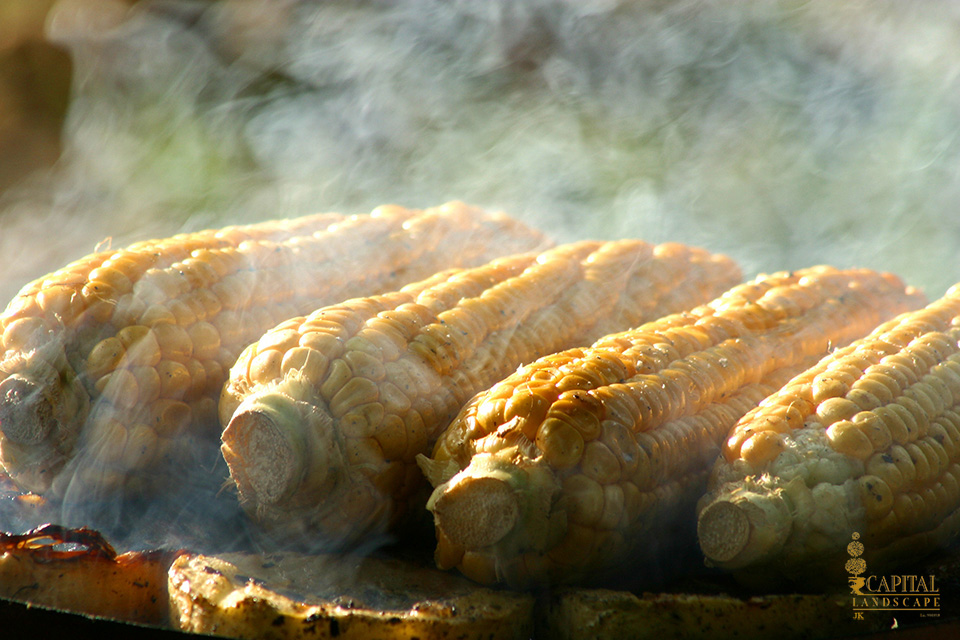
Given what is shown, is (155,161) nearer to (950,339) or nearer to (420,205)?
(420,205)

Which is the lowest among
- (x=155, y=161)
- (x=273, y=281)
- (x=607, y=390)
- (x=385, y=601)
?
(x=385, y=601)

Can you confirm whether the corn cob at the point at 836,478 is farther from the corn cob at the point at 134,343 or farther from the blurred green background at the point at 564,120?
the blurred green background at the point at 564,120

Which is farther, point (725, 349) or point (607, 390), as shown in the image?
point (725, 349)

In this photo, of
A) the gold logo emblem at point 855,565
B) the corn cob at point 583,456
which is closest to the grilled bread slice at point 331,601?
the corn cob at point 583,456

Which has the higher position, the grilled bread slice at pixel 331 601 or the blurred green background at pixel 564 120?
the blurred green background at pixel 564 120

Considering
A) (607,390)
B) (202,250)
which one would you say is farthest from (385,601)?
(202,250)

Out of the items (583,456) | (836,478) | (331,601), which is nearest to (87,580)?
(331,601)
